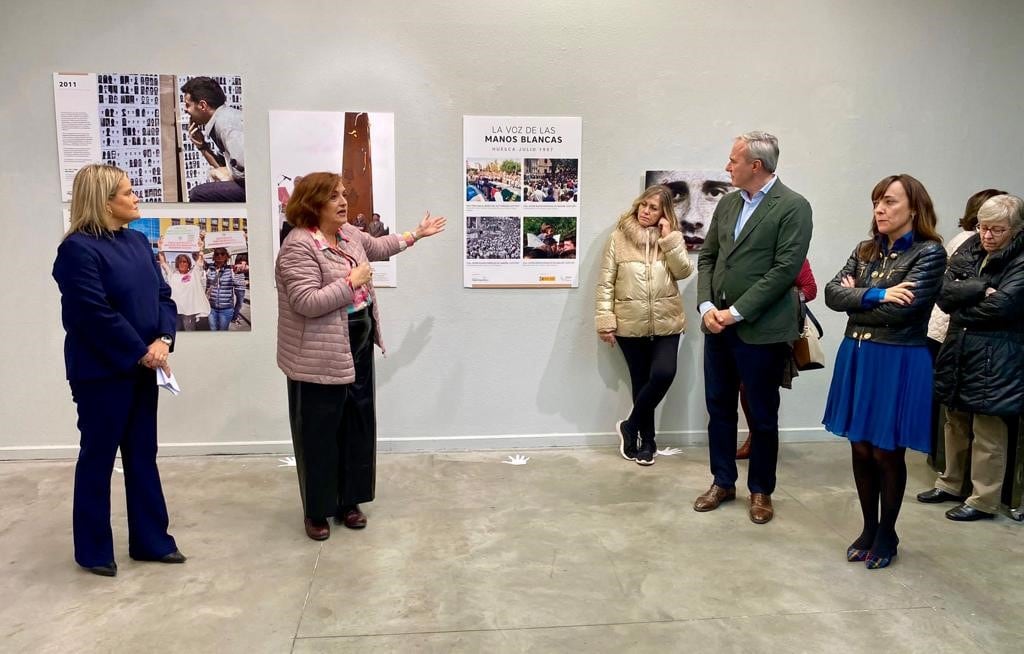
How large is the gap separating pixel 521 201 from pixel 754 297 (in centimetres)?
176

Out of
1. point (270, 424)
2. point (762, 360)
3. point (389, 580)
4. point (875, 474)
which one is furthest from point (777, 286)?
point (270, 424)

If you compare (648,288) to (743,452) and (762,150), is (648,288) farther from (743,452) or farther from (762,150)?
(743,452)

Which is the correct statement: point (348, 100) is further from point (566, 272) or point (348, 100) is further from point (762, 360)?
point (762, 360)

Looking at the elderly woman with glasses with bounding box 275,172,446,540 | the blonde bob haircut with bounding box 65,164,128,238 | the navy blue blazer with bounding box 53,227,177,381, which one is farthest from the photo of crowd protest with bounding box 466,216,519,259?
the blonde bob haircut with bounding box 65,164,128,238

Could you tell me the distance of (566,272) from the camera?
4645 millimetres

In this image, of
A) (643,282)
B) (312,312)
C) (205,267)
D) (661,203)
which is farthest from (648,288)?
(205,267)

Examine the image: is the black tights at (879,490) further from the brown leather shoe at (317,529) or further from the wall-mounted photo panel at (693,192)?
the brown leather shoe at (317,529)

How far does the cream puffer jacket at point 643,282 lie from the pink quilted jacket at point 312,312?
70.7 inches

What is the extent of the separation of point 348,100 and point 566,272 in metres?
1.75

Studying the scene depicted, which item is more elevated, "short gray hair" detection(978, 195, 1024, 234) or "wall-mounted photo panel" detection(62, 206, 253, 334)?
"short gray hair" detection(978, 195, 1024, 234)

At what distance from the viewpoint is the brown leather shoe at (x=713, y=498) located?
3689 millimetres

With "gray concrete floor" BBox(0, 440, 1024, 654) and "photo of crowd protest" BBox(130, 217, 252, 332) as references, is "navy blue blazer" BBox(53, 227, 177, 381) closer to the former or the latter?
"gray concrete floor" BBox(0, 440, 1024, 654)

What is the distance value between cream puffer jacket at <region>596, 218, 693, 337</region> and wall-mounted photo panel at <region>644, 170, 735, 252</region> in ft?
1.26

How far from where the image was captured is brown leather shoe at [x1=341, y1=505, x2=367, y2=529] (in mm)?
3463
